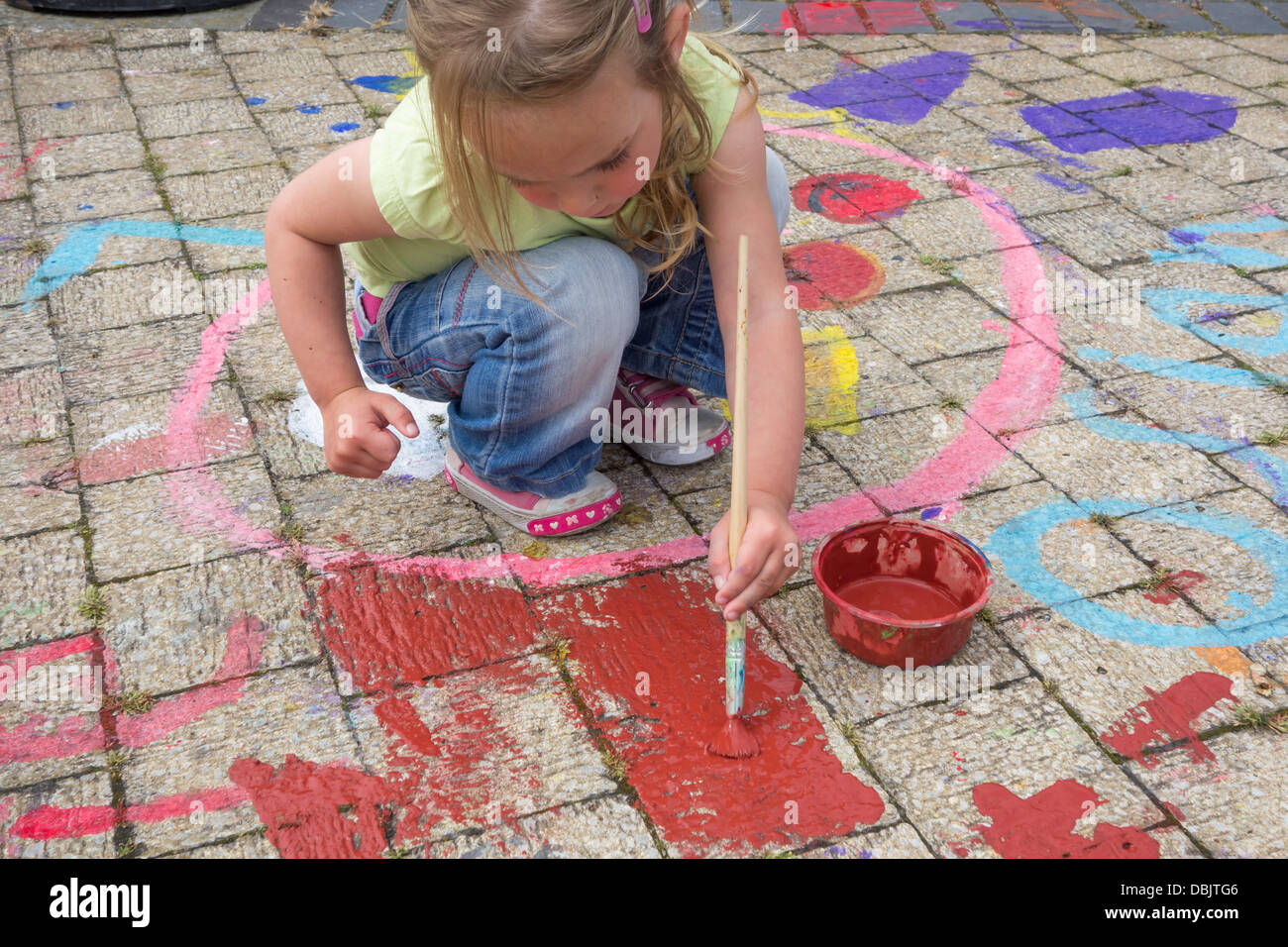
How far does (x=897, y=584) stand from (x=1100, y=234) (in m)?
1.74

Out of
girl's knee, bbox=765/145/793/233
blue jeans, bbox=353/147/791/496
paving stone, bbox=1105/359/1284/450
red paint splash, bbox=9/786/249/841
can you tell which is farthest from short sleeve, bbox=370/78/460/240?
paving stone, bbox=1105/359/1284/450

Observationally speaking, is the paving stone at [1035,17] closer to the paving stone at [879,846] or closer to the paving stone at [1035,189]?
the paving stone at [1035,189]

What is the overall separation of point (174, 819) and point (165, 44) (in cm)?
395

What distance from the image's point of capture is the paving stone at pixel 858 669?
74.5 inches

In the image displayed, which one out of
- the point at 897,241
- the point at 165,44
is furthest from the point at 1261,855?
the point at 165,44

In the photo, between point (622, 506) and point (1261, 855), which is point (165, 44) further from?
point (1261, 855)

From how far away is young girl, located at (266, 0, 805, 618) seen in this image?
5.25ft

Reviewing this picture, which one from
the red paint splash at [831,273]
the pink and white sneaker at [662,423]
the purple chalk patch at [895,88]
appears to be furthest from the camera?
the purple chalk patch at [895,88]

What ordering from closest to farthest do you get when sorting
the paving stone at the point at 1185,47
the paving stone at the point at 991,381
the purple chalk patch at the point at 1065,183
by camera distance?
the paving stone at the point at 991,381 → the purple chalk patch at the point at 1065,183 → the paving stone at the point at 1185,47

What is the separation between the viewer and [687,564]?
2215mm

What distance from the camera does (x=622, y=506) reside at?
7.82 ft

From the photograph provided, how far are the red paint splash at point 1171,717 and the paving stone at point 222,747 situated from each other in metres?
1.21

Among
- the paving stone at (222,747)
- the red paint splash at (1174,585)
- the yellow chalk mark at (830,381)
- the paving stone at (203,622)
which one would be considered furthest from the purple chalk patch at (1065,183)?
the paving stone at (222,747)

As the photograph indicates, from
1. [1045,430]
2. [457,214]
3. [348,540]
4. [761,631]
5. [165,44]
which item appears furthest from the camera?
[165,44]
